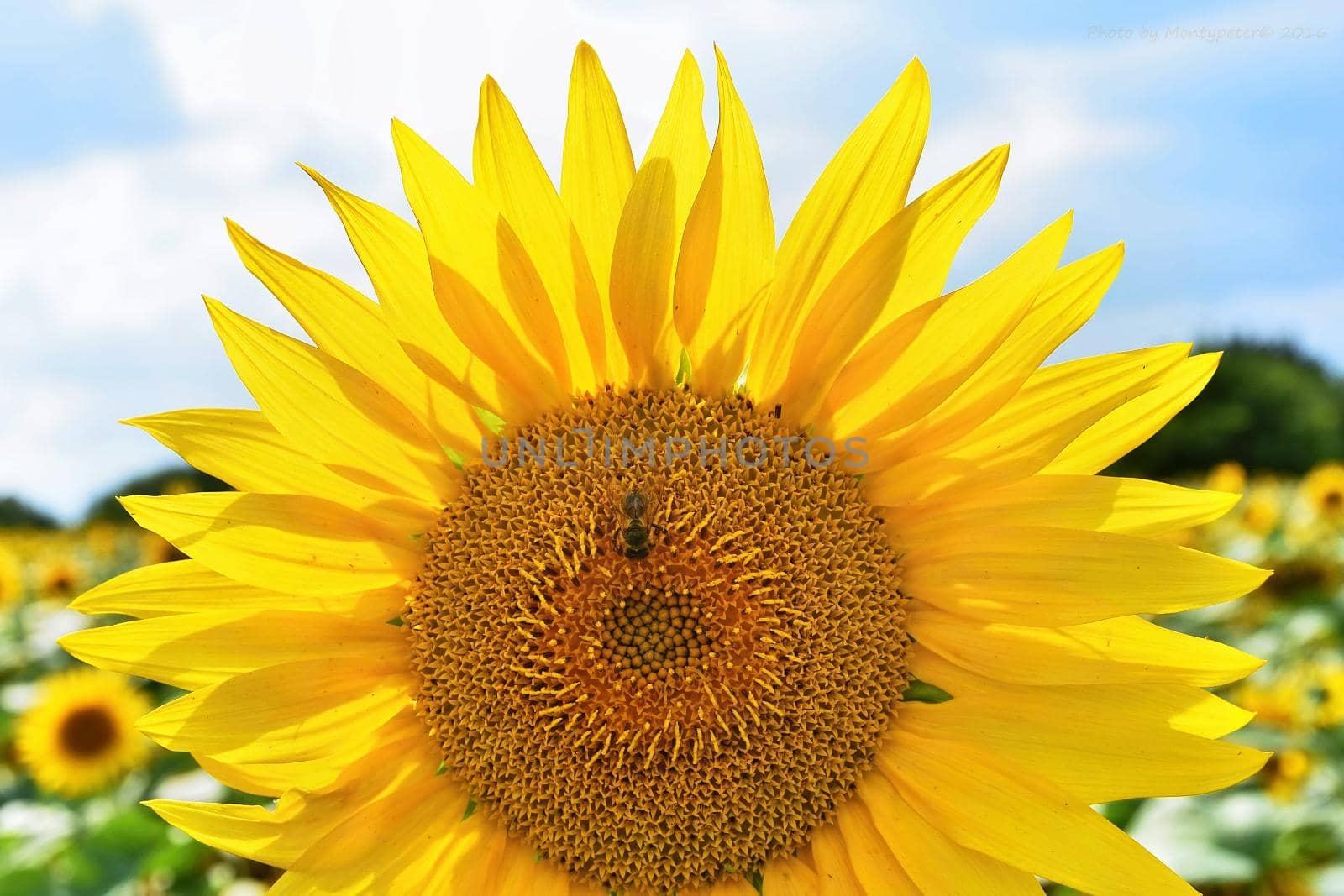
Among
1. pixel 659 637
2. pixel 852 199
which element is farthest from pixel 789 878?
pixel 852 199

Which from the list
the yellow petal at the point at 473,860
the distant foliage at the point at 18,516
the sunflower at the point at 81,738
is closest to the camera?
the yellow petal at the point at 473,860

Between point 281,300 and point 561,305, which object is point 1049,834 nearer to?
point 561,305

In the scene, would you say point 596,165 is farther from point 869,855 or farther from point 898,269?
point 869,855

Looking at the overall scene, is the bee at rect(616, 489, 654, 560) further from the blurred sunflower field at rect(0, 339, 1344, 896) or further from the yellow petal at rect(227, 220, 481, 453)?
the blurred sunflower field at rect(0, 339, 1344, 896)

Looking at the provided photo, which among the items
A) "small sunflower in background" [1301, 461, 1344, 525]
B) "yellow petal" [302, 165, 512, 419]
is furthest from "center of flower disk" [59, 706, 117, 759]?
"small sunflower in background" [1301, 461, 1344, 525]

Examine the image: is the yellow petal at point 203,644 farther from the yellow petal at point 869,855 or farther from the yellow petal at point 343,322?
the yellow petal at point 869,855

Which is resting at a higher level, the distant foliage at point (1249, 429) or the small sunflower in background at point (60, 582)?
the distant foliage at point (1249, 429)

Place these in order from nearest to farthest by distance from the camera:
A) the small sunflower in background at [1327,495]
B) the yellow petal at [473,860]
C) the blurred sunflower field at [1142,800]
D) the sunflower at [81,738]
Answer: the yellow petal at [473,860] → the blurred sunflower field at [1142,800] → the sunflower at [81,738] → the small sunflower in background at [1327,495]

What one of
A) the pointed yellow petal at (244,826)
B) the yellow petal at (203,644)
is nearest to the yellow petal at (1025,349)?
the yellow petal at (203,644)
